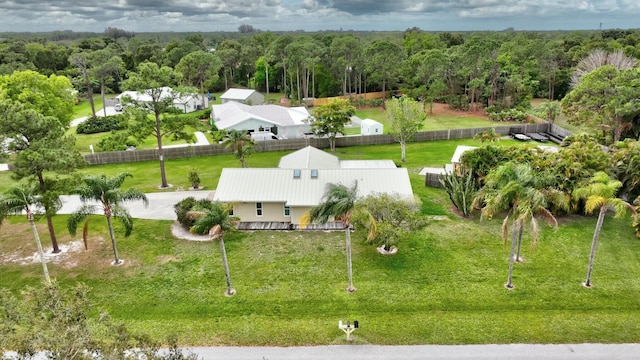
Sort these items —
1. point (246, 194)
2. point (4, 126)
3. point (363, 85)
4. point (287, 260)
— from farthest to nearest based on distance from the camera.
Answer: point (363, 85) → point (246, 194) → point (287, 260) → point (4, 126)

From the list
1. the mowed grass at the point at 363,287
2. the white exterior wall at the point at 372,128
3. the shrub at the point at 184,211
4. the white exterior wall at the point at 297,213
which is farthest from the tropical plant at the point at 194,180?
the white exterior wall at the point at 372,128

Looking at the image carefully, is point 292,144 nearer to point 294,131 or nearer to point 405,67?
point 294,131

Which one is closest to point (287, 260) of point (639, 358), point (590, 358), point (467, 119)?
point (590, 358)

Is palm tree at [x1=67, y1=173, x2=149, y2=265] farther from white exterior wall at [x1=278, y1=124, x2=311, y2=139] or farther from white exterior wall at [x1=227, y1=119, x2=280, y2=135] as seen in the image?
white exterior wall at [x1=278, y1=124, x2=311, y2=139]

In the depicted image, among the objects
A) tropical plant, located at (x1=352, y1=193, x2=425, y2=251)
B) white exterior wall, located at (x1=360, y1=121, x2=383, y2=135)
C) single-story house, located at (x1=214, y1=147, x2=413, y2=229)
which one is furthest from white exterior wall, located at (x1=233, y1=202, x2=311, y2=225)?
white exterior wall, located at (x1=360, y1=121, x2=383, y2=135)

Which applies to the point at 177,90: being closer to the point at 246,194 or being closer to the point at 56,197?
the point at 246,194

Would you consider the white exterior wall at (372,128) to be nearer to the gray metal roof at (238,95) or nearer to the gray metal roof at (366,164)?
the gray metal roof at (366,164)
